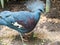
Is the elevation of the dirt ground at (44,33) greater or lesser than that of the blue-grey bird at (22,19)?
lesser

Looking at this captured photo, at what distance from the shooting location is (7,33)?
12.4 ft

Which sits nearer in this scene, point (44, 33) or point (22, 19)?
point (22, 19)

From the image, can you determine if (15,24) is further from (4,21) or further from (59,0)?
(59,0)

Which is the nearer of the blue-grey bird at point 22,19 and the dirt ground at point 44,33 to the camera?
the blue-grey bird at point 22,19

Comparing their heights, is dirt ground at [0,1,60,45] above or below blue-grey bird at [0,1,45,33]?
below

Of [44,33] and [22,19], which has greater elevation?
[22,19]

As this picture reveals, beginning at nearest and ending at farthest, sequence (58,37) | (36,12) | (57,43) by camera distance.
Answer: (57,43), (36,12), (58,37)

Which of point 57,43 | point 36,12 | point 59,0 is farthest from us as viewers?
point 59,0

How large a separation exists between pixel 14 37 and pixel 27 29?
39 centimetres

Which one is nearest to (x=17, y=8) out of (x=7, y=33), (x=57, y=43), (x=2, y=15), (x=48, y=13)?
(x=48, y=13)

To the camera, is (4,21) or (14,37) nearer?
(4,21)

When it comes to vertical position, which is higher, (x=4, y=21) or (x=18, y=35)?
(x=4, y=21)

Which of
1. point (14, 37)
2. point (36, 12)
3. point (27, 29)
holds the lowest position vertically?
point (14, 37)

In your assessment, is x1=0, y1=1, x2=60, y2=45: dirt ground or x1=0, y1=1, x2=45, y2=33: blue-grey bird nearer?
x1=0, y1=1, x2=45, y2=33: blue-grey bird
